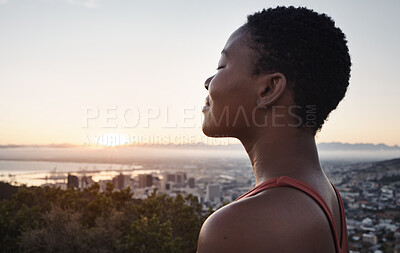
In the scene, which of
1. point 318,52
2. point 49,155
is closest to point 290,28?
point 318,52

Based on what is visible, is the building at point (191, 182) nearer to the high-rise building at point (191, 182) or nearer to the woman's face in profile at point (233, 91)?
the high-rise building at point (191, 182)

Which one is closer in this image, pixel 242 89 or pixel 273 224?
pixel 273 224

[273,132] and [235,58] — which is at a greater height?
[235,58]

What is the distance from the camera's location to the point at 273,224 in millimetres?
918

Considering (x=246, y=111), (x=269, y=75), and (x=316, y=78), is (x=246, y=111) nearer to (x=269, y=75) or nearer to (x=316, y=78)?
(x=269, y=75)

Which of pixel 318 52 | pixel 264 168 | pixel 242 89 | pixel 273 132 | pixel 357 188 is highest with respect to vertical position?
pixel 318 52

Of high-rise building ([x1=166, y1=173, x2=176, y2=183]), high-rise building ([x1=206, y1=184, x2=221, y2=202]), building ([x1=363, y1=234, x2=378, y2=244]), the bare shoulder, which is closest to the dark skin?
the bare shoulder

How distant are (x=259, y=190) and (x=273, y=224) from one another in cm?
16

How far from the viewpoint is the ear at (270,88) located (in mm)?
1147

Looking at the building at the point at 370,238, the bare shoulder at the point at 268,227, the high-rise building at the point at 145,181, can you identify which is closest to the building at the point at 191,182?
the high-rise building at the point at 145,181

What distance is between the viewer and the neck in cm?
117

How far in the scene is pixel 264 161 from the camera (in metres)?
1.24

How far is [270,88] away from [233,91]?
0.43 feet

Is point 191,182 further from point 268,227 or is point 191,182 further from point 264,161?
point 268,227
